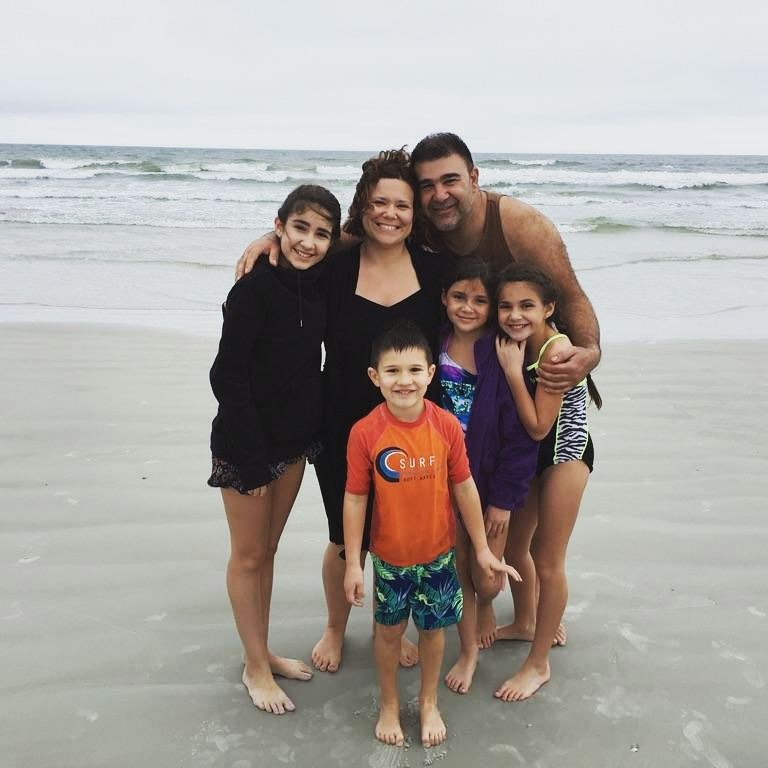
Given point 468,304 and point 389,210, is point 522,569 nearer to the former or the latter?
point 468,304

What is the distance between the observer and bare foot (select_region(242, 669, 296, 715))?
2697 millimetres

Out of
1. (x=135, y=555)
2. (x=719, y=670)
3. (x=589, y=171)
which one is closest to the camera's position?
(x=719, y=670)

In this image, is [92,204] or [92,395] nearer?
[92,395]

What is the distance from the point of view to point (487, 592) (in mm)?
2865

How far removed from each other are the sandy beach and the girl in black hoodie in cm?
36

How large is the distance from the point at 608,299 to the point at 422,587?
7997mm

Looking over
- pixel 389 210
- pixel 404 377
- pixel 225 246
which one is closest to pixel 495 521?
pixel 404 377

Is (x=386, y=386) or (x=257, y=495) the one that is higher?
(x=386, y=386)

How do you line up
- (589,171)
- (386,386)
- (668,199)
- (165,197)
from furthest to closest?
(589,171)
(668,199)
(165,197)
(386,386)

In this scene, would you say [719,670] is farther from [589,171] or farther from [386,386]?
[589,171]

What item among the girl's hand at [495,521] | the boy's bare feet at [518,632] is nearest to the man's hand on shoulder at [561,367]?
the girl's hand at [495,521]

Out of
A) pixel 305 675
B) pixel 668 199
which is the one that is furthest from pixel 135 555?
pixel 668 199

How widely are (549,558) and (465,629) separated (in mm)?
452

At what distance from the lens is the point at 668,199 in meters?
25.3
